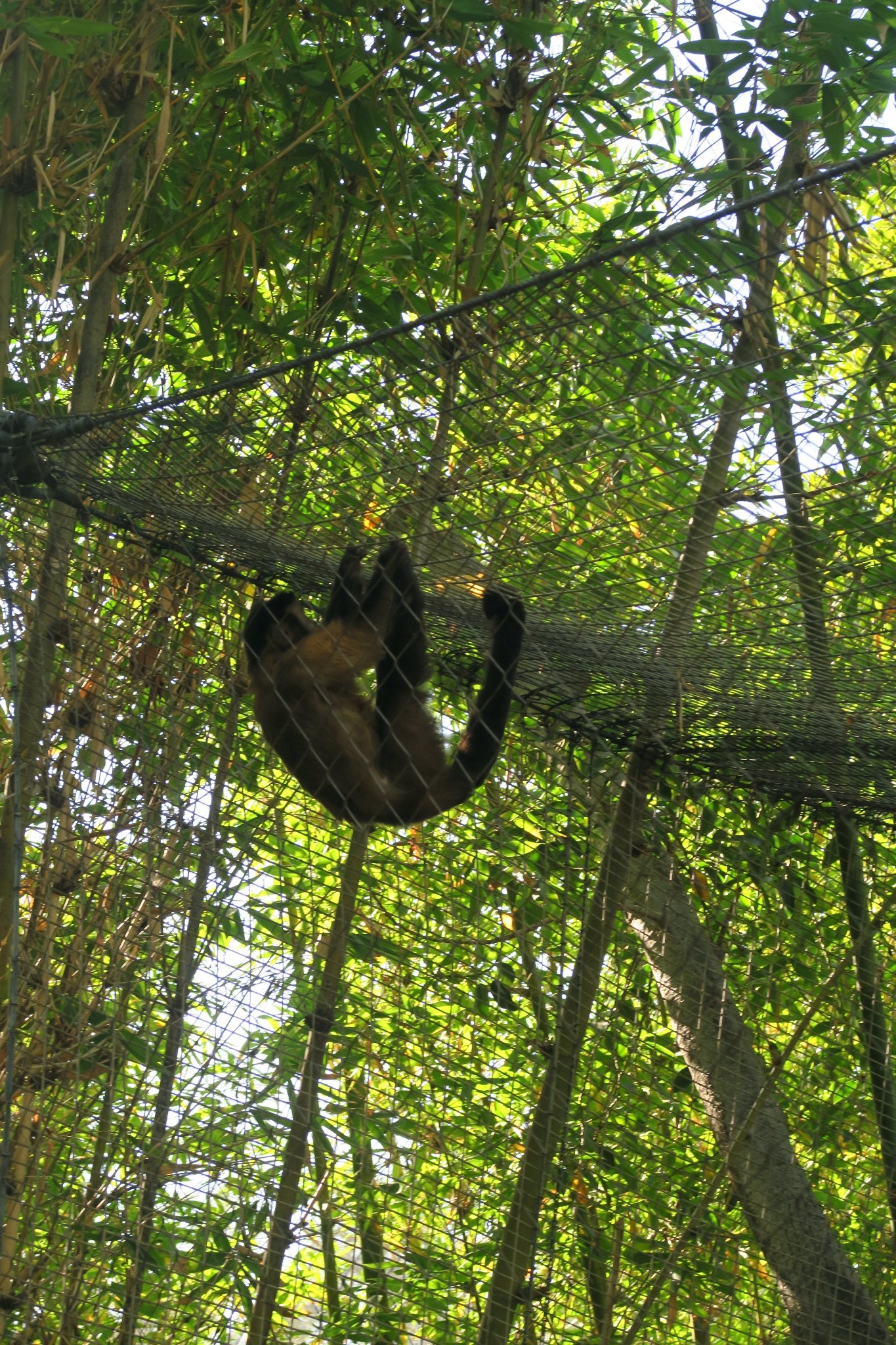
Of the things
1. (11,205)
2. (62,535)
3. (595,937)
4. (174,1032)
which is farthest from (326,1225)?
(11,205)

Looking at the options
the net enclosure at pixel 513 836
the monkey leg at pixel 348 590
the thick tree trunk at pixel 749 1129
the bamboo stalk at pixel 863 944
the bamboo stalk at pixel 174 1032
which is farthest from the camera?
the thick tree trunk at pixel 749 1129

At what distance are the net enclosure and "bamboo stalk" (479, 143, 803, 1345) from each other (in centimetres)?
1

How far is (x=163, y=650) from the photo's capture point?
2240 millimetres

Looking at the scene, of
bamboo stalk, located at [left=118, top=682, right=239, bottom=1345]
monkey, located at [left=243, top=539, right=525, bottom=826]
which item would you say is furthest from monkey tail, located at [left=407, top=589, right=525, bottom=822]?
bamboo stalk, located at [left=118, top=682, right=239, bottom=1345]

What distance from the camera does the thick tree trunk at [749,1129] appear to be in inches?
99.6

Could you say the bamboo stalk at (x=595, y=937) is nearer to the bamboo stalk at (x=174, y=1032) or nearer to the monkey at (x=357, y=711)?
the monkey at (x=357, y=711)

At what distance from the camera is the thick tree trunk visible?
2529mm

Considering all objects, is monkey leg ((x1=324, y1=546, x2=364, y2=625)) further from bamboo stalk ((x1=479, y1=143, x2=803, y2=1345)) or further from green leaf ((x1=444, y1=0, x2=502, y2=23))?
green leaf ((x1=444, y1=0, x2=502, y2=23))

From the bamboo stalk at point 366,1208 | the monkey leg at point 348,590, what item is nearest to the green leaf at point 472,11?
the monkey leg at point 348,590

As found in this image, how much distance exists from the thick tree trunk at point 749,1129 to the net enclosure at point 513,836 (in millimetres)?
11

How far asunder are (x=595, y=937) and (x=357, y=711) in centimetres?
73

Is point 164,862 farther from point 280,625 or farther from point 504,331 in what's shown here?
point 504,331

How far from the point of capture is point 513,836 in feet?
8.86

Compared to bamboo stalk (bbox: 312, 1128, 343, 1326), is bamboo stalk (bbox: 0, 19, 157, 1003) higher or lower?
higher
